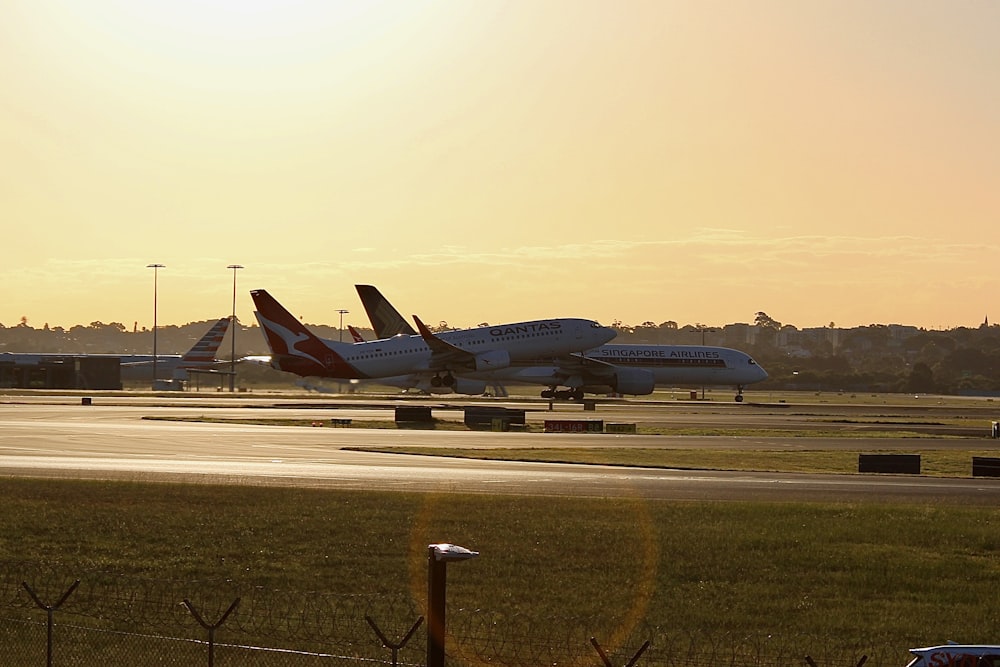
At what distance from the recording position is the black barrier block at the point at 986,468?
138ft

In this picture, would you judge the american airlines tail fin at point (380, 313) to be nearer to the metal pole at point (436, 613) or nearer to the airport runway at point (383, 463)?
the airport runway at point (383, 463)

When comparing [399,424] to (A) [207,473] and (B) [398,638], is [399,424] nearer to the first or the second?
(A) [207,473]

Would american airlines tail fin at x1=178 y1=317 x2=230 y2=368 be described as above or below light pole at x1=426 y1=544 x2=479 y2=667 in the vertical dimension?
above

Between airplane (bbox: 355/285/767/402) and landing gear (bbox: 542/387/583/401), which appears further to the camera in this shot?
airplane (bbox: 355/285/767/402)

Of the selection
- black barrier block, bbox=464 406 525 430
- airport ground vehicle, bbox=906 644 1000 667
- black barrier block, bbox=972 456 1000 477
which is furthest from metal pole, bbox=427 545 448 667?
black barrier block, bbox=464 406 525 430

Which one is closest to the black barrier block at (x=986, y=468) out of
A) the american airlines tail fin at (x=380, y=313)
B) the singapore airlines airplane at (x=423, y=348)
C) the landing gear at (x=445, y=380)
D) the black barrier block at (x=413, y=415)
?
the black barrier block at (x=413, y=415)

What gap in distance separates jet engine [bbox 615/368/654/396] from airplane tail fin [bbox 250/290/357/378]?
81.0 ft

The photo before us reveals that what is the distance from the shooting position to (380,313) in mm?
113562

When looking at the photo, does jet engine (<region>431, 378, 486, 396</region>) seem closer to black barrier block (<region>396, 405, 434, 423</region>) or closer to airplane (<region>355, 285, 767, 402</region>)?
airplane (<region>355, 285, 767, 402</region>)

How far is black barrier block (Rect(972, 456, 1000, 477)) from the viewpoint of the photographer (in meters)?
42.0

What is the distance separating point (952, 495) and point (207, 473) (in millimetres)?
21452

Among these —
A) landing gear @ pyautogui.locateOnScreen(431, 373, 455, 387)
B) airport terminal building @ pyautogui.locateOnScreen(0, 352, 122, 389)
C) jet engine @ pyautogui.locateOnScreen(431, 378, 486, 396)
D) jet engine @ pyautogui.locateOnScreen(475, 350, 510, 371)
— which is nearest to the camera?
jet engine @ pyautogui.locateOnScreen(475, 350, 510, 371)

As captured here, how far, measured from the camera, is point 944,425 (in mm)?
77062

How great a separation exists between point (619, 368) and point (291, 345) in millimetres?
Result: 28692
